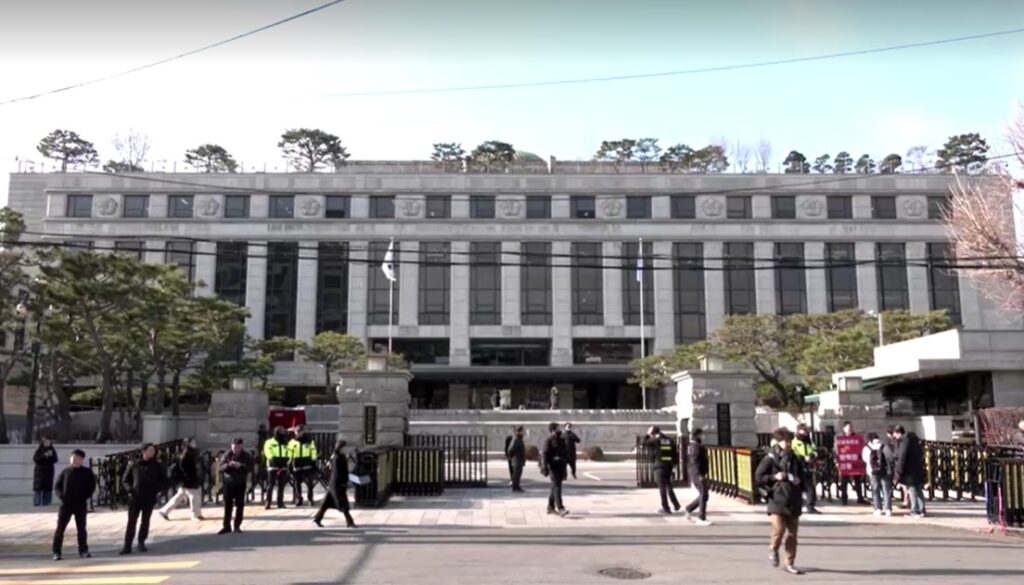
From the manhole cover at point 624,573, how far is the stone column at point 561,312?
5300cm

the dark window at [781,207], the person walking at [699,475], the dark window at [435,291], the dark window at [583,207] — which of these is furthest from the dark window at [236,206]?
the person walking at [699,475]

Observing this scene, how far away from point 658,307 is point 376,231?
22746mm

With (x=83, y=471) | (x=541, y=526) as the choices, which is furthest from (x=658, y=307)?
(x=83, y=471)

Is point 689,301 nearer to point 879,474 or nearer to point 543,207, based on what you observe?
point 543,207

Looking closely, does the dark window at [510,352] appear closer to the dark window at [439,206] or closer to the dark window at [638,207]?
the dark window at [439,206]

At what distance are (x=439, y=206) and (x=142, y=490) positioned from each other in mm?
53661

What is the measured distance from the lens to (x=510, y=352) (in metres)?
64.9

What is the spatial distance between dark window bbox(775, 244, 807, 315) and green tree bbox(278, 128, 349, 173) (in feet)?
124

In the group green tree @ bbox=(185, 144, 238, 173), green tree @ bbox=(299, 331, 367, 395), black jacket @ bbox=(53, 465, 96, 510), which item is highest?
green tree @ bbox=(185, 144, 238, 173)

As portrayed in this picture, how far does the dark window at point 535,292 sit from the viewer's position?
6462 cm

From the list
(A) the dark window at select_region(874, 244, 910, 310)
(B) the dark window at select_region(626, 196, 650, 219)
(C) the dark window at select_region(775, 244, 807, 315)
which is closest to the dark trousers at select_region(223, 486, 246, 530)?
(B) the dark window at select_region(626, 196, 650, 219)

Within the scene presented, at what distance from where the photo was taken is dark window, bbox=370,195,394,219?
213 ft

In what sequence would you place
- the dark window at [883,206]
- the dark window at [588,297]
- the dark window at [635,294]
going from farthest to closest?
the dark window at [883,206]
the dark window at [588,297]
the dark window at [635,294]

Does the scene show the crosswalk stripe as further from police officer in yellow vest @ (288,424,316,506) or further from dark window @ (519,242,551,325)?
dark window @ (519,242,551,325)
